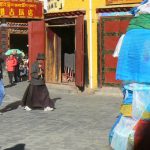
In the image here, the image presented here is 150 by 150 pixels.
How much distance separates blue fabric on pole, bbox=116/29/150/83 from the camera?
5.63 m

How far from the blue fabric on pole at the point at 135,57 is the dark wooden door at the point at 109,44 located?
10.1m

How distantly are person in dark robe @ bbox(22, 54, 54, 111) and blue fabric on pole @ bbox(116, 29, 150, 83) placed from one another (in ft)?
23.2

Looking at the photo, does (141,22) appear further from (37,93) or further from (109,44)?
(109,44)

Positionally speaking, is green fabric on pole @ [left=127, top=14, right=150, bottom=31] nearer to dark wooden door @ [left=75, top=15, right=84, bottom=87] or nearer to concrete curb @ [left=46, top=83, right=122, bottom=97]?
concrete curb @ [left=46, top=83, right=122, bottom=97]

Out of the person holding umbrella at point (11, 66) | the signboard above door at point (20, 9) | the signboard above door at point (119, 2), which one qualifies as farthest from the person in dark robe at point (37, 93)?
the signboard above door at point (20, 9)

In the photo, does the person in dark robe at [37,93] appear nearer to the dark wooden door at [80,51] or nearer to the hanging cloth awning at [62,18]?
the dark wooden door at [80,51]

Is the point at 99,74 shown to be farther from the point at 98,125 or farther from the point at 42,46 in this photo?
the point at 98,125

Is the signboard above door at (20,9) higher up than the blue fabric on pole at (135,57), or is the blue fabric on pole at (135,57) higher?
the signboard above door at (20,9)

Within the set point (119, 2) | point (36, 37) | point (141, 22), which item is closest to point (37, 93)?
point (119, 2)

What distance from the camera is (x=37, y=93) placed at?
42.7ft

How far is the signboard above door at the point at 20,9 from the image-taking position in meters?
26.1

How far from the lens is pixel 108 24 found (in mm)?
16219

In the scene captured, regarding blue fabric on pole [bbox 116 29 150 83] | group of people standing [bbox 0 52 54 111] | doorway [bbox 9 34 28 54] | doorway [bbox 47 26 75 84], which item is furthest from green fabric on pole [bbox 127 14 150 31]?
doorway [bbox 9 34 28 54]

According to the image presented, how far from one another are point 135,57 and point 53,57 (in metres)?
13.5
